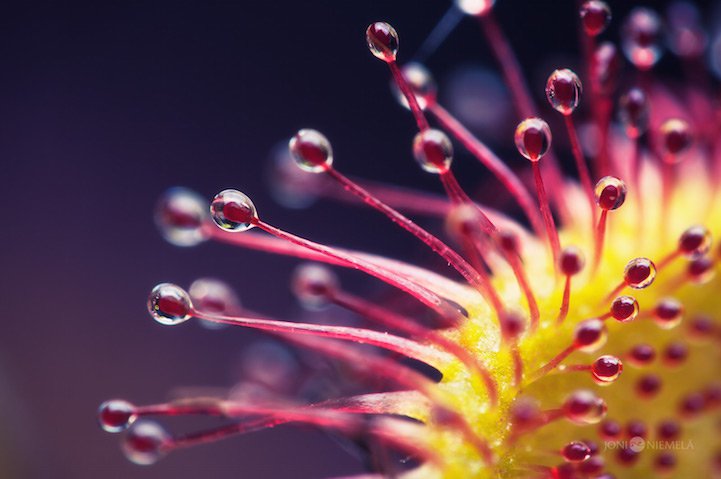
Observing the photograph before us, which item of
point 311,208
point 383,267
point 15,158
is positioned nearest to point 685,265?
point 383,267

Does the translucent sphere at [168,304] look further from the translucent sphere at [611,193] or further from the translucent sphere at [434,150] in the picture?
the translucent sphere at [611,193]

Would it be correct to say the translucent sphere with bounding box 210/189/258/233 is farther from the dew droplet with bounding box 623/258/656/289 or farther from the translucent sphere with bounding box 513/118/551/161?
the dew droplet with bounding box 623/258/656/289

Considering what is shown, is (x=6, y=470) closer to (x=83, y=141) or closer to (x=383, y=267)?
(x=83, y=141)

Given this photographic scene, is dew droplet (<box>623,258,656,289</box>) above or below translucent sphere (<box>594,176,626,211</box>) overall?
below

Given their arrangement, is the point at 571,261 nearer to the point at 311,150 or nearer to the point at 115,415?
the point at 311,150

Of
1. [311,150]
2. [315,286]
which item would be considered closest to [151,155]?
[315,286]

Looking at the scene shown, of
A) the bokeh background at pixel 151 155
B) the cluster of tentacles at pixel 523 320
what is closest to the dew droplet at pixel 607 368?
the cluster of tentacles at pixel 523 320

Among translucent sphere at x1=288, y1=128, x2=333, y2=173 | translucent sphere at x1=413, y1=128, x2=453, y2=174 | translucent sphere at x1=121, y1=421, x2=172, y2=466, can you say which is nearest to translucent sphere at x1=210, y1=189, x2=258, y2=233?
translucent sphere at x1=288, y1=128, x2=333, y2=173
